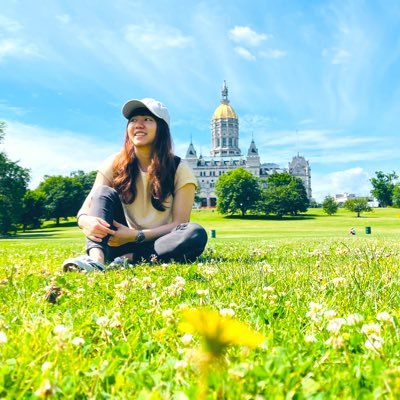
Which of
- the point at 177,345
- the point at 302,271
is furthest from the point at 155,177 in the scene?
the point at 177,345

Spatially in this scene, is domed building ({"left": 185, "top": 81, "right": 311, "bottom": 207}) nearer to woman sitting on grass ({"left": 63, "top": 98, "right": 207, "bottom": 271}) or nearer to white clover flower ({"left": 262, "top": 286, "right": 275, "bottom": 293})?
woman sitting on grass ({"left": 63, "top": 98, "right": 207, "bottom": 271})

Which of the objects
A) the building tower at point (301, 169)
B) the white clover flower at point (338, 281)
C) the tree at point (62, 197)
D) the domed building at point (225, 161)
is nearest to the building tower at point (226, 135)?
the domed building at point (225, 161)

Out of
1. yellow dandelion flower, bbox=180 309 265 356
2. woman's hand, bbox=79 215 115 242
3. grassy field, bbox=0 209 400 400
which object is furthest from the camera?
woman's hand, bbox=79 215 115 242

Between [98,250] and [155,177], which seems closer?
[98,250]

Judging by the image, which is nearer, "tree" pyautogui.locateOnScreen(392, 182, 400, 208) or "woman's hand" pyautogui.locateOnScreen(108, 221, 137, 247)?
"woman's hand" pyautogui.locateOnScreen(108, 221, 137, 247)

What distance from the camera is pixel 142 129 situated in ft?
19.6

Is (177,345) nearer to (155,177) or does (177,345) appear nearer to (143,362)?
A: (143,362)

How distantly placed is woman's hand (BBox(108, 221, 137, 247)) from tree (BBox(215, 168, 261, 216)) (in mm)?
95154

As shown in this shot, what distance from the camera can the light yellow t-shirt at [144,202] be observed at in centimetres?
604

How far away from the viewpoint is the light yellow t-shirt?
19.8 feet

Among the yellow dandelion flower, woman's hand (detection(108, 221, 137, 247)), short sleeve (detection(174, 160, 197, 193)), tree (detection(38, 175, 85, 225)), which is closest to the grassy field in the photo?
the yellow dandelion flower

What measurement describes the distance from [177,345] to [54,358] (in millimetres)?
567

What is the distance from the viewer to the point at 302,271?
440 centimetres

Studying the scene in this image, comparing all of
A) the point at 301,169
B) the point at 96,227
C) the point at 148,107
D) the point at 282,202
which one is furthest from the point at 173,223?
the point at 301,169
